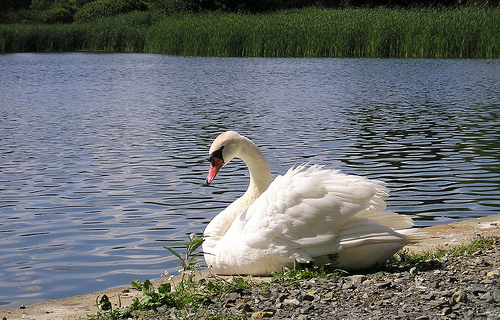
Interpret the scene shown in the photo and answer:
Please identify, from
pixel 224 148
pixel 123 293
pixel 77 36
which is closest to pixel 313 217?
pixel 224 148

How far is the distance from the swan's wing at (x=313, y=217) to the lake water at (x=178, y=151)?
166 cm

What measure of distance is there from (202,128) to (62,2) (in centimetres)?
5750

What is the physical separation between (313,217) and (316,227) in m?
0.08

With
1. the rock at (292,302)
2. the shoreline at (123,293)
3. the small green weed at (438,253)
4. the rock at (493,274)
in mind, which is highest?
the rock at (493,274)

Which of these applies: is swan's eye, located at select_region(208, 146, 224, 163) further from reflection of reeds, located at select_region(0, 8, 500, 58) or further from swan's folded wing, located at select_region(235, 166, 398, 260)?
reflection of reeds, located at select_region(0, 8, 500, 58)

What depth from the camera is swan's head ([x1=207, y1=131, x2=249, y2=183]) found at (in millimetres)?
5988

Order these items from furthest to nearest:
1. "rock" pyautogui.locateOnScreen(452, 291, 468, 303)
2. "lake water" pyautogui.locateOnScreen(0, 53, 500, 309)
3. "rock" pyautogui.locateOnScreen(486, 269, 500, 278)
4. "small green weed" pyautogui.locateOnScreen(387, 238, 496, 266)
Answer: "lake water" pyautogui.locateOnScreen(0, 53, 500, 309)
"small green weed" pyautogui.locateOnScreen(387, 238, 496, 266)
"rock" pyautogui.locateOnScreen(486, 269, 500, 278)
"rock" pyautogui.locateOnScreen(452, 291, 468, 303)

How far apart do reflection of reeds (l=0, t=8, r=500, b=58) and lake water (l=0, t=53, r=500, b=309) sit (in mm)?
6150

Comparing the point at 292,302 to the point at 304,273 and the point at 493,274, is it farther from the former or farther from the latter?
the point at 493,274

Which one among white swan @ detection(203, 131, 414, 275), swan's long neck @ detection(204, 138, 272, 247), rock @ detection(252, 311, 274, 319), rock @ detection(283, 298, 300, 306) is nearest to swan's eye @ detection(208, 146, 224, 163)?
swan's long neck @ detection(204, 138, 272, 247)

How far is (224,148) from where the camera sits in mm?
6035

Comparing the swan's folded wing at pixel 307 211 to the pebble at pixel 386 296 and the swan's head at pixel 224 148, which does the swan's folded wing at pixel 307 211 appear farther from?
the swan's head at pixel 224 148

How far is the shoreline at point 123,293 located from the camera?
15.7 ft

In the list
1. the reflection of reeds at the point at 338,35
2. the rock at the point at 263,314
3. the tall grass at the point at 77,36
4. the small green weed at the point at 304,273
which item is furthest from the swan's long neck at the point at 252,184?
the tall grass at the point at 77,36
